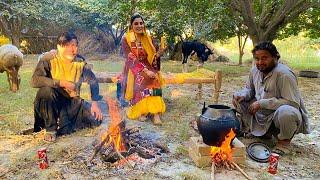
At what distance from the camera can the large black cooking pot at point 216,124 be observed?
3424mm

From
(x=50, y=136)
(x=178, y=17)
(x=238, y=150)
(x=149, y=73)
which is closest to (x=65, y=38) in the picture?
(x=50, y=136)

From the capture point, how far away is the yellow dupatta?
5312mm

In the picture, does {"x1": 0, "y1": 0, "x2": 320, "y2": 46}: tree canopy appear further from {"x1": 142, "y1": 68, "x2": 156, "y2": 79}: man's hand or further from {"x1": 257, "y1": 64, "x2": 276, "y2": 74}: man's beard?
{"x1": 257, "y1": 64, "x2": 276, "y2": 74}: man's beard

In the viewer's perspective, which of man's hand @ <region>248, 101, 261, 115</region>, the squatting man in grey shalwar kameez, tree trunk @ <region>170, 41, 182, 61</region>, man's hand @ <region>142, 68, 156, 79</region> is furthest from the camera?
tree trunk @ <region>170, 41, 182, 61</region>

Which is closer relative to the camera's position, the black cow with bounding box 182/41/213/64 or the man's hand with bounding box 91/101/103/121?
the man's hand with bounding box 91/101/103/121

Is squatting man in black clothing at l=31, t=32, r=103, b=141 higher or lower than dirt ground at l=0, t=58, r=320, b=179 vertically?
higher

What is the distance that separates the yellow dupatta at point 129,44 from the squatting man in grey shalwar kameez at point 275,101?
1.76 m

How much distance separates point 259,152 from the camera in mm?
3943

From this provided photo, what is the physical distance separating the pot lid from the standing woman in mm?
1686

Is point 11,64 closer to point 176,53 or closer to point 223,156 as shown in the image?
point 223,156

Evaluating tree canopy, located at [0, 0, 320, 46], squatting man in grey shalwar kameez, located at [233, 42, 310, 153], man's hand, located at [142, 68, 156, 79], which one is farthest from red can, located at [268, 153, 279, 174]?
tree canopy, located at [0, 0, 320, 46]

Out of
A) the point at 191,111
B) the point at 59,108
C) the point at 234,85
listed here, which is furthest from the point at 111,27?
the point at 59,108

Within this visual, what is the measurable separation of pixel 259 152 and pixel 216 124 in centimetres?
88

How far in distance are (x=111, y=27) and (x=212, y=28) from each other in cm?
652
